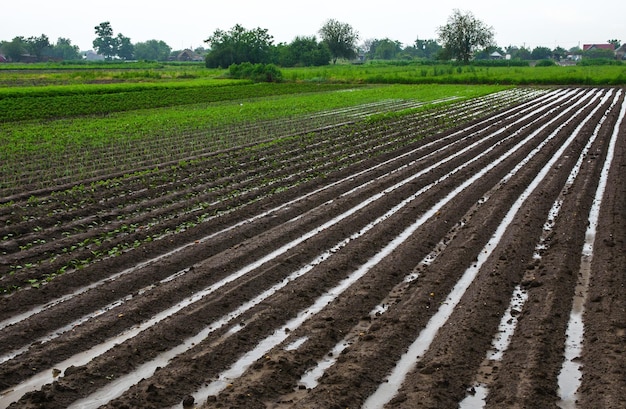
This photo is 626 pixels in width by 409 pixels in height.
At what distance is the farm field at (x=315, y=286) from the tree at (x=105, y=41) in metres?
140

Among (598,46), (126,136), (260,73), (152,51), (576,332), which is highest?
(152,51)

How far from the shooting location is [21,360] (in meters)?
5.91

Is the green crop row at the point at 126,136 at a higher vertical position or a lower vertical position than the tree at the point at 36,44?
lower

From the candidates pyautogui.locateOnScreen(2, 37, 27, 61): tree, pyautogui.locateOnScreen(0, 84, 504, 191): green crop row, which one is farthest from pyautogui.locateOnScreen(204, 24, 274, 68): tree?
pyautogui.locateOnScreen(2, 37, 27, 61): tree

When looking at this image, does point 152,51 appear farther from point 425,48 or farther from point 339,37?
point 339,37

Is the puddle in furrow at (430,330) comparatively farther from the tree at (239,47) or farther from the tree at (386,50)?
the tree at (386,50)

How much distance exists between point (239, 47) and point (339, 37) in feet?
87.1

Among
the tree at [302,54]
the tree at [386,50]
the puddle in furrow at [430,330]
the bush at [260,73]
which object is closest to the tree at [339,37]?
the tree at [302,54]

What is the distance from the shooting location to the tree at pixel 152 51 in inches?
6240

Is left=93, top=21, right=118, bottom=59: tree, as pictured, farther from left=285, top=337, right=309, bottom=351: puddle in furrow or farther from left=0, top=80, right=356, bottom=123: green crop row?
left=285, top=337, right=309, bottom=351: puddle in furrow

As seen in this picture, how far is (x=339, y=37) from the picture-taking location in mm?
97688

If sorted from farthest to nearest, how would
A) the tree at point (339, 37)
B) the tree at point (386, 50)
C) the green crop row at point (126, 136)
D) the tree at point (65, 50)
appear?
the tree at point (386, 50) < the tree at point (65, 50) < the tree at point (339, 37) < the green crop row at point (126, 136)

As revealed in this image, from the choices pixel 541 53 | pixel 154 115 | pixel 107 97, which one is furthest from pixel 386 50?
pixel 154 115

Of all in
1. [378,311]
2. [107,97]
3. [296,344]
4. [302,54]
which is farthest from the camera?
[302,54]
